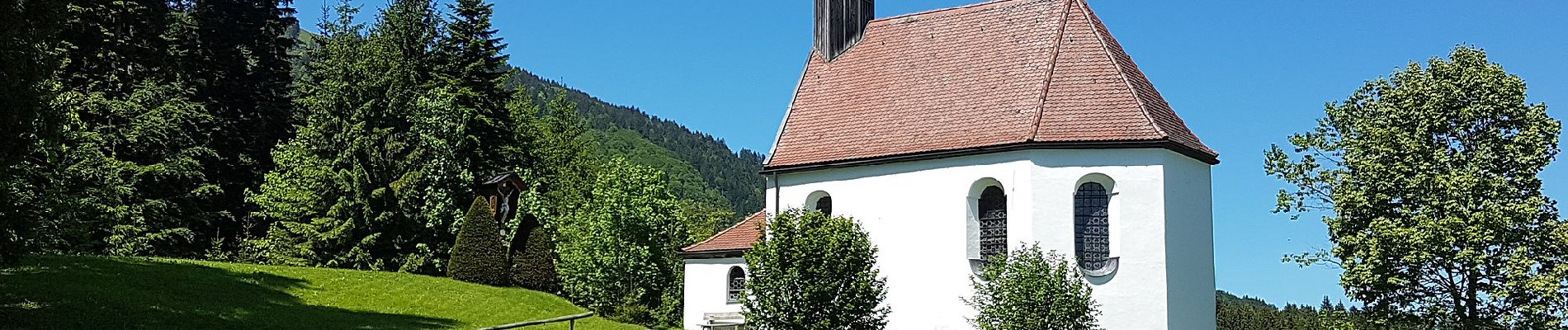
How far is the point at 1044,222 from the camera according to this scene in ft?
86.1

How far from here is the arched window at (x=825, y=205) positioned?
101 ft

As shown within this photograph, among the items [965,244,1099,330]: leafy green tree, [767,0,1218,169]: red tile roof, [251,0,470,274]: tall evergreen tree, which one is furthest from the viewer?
[251,0,470,274]: tall evergreen tree

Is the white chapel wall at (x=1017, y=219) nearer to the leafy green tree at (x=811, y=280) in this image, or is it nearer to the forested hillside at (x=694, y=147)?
the leafy green tree at (x=811, y=280)

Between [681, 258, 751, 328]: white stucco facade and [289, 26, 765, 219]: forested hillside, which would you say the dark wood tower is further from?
[289, 26, 765, 219]: forested hillside

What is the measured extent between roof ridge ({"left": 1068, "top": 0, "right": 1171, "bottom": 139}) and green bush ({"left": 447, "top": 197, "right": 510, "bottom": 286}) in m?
18.3

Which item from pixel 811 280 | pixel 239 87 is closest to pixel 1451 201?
pixel 811 280

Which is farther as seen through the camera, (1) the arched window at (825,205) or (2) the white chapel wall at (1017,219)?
(1) the arched window at (825,205)

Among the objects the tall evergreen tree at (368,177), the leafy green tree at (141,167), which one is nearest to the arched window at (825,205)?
the tall evergreen tree at (368,177)

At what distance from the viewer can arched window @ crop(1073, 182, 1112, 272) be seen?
2653cm

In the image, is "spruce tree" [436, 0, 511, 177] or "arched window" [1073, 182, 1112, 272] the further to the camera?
"spruce tree" [436, 0, 511, 177]

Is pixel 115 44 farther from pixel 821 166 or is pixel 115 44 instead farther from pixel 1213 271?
pixel 1213 271

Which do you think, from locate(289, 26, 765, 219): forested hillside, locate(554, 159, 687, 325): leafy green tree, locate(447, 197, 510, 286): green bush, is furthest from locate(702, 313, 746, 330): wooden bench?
locate(289, 26, 765, 219): forested hillside

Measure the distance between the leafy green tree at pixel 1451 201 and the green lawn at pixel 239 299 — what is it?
17971mm

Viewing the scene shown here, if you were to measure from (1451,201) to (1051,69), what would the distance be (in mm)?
8846
